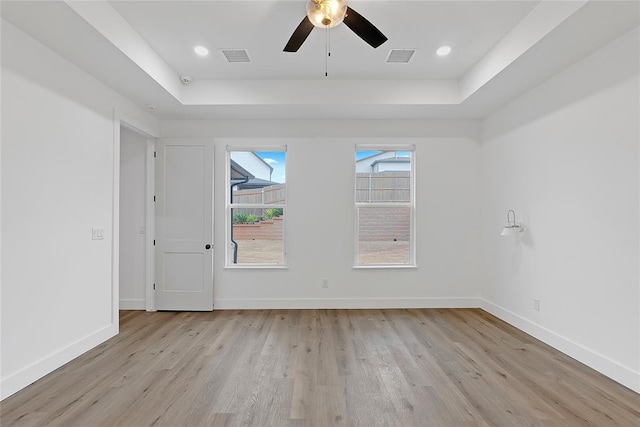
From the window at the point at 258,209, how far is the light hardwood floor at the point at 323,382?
1.19 meters

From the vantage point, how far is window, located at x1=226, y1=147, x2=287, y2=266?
15.4 ft

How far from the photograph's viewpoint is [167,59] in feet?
11.4

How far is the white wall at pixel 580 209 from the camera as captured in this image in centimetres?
250

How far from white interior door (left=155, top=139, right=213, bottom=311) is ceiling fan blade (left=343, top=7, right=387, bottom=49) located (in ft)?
9.19

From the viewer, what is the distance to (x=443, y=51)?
3357 mm

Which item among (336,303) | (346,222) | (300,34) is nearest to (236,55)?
(300,34)

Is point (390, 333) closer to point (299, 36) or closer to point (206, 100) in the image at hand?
point (299, 36)

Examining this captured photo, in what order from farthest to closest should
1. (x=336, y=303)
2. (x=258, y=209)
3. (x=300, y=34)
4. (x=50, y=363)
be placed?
(x=258, y=209), (x=336, y=303), (x=50, y=363), (x=300, y=34)

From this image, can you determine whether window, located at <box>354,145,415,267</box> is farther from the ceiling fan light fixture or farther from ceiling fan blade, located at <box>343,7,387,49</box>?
the ceiling fan light fixture

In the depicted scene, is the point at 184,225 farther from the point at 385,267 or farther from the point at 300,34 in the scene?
the point at 300,34

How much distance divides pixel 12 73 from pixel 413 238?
4.53 metres

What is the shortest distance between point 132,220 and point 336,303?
3.11 meters

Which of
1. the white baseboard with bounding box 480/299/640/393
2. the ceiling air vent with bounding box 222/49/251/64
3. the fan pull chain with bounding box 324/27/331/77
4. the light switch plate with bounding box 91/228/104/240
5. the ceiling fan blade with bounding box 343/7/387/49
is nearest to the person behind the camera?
the ceiling fan blade with bounding box 343/7/387/49

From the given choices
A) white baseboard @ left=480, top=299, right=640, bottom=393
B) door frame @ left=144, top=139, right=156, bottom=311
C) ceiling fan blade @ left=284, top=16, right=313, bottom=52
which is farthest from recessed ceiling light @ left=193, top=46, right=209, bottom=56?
white baseboard @ left=480, top=299, right=640, bottom=393
